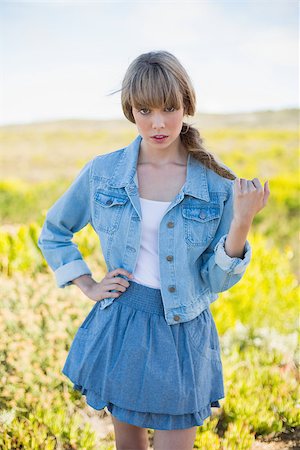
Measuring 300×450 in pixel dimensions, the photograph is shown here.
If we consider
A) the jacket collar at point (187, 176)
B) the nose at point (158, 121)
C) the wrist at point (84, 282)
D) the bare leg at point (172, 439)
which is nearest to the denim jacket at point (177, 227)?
the jacket collar at point (187, 176)

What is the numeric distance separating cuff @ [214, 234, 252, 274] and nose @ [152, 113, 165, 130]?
40cm

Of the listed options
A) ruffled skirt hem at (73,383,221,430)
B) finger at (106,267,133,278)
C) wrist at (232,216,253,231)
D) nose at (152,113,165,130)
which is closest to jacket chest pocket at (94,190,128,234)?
finger at (106,267,133,278)

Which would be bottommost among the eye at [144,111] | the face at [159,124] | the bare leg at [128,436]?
the bare leg at [128,436]

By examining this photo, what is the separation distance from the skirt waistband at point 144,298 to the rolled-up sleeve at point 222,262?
0.17 meters

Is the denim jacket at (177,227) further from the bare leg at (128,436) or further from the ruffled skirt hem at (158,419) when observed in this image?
the bare leg at (128,436)

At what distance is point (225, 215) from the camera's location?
6.72 feet

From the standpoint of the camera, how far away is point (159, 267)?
2.00m

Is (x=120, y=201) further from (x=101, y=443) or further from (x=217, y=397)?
(x=101, y=443)

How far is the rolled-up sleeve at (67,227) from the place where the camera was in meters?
2.21

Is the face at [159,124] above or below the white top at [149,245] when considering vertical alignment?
above

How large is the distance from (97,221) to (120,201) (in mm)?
132

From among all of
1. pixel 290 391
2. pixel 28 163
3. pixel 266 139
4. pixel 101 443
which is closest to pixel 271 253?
pixel 290 391

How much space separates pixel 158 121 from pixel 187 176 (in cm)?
24

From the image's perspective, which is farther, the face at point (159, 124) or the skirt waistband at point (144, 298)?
the skirt waistband at point (144, 298)
